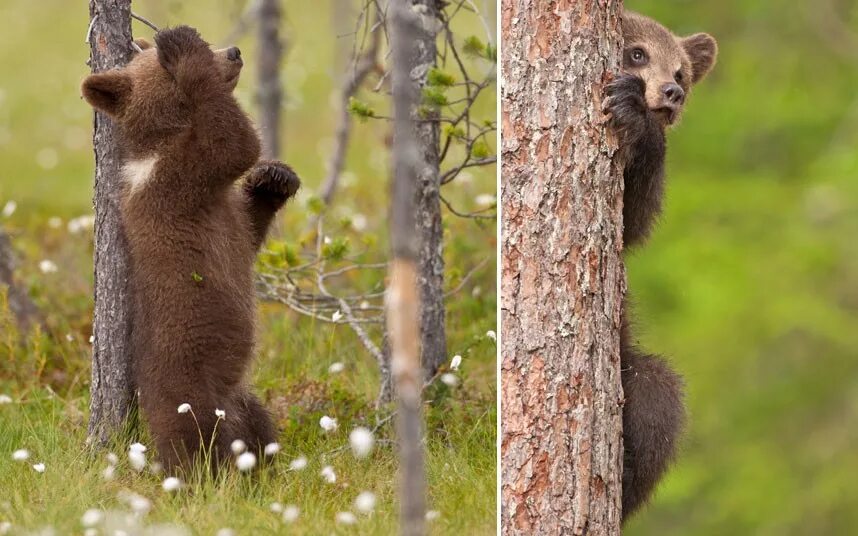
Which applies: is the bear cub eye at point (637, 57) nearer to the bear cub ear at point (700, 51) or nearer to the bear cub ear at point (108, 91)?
the bear cub ear at point (700, 51)

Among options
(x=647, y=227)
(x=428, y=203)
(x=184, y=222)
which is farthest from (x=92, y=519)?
(x=428, y=203)

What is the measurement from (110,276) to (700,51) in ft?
9.80

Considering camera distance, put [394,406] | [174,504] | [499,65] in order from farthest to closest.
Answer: [394,406], [174,504], [499,65]

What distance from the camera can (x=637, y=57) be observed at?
16.2 feet

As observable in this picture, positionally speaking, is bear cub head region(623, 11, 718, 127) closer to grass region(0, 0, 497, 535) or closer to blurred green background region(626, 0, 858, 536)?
grass region(0, 0, 497, 535)

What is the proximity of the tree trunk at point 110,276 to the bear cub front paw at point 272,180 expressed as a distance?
2.22 ft

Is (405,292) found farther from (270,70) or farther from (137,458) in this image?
(270,70)

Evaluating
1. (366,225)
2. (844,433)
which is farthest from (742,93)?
(366,225)

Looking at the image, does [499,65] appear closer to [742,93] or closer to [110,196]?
[110,196]

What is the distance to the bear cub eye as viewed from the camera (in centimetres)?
491

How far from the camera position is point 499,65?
4039mm

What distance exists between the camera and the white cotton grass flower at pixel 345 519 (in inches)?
152

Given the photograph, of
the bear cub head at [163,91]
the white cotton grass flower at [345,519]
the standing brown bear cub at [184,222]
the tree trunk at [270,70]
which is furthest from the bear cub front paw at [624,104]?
the tree trunk at [270,70]

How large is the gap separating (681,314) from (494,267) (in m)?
6.11
